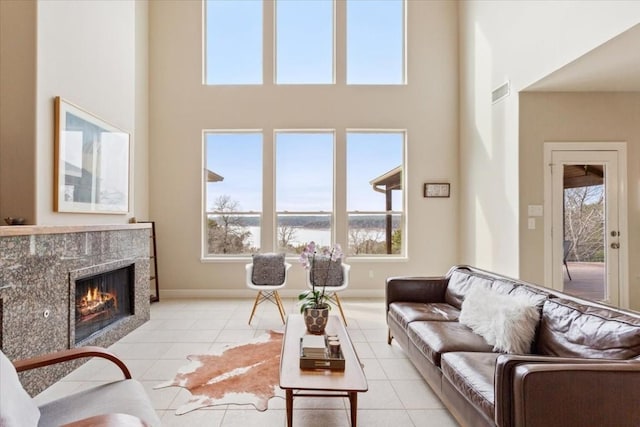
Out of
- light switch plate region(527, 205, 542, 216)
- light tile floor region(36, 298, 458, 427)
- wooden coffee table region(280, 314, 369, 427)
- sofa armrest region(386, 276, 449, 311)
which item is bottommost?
light tile floor region(36, 298, 458, 427)

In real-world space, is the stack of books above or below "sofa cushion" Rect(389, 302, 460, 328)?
above

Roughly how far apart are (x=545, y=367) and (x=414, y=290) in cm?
209

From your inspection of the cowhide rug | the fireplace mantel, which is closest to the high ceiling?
the cowhide rug

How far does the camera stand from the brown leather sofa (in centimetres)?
141

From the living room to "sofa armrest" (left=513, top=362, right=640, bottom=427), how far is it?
103 inches

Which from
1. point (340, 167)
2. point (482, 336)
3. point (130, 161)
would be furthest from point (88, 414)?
point (340, 167)

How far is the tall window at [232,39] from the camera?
5512 mm

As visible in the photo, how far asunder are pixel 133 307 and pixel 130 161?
179 centimetres

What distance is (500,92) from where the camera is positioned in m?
4.29

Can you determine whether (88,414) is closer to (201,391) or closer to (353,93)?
(201,391)

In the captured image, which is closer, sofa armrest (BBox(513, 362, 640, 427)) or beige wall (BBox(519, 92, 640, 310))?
sofa armrest (BBox(513, 362, 640, 427))

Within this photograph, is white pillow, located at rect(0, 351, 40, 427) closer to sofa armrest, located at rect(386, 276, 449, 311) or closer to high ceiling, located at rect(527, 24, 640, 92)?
sofa armrest, located at rect(386, 276, 449, 311)

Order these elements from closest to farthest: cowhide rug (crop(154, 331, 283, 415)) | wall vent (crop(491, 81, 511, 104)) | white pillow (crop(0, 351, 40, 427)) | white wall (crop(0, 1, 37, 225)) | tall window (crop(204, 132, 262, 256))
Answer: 1. white pillow (crop(0, 351, 40, 427))
2. cowhide rug (crop(154, 331, 283, 415))
3. white wall (crop(0, 1, 37, 225))
4. wall vent (crop(491, 81, 511, 104))
5. tall window (crop(204, 132, 262, 256))

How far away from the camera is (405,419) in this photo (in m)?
2.20
